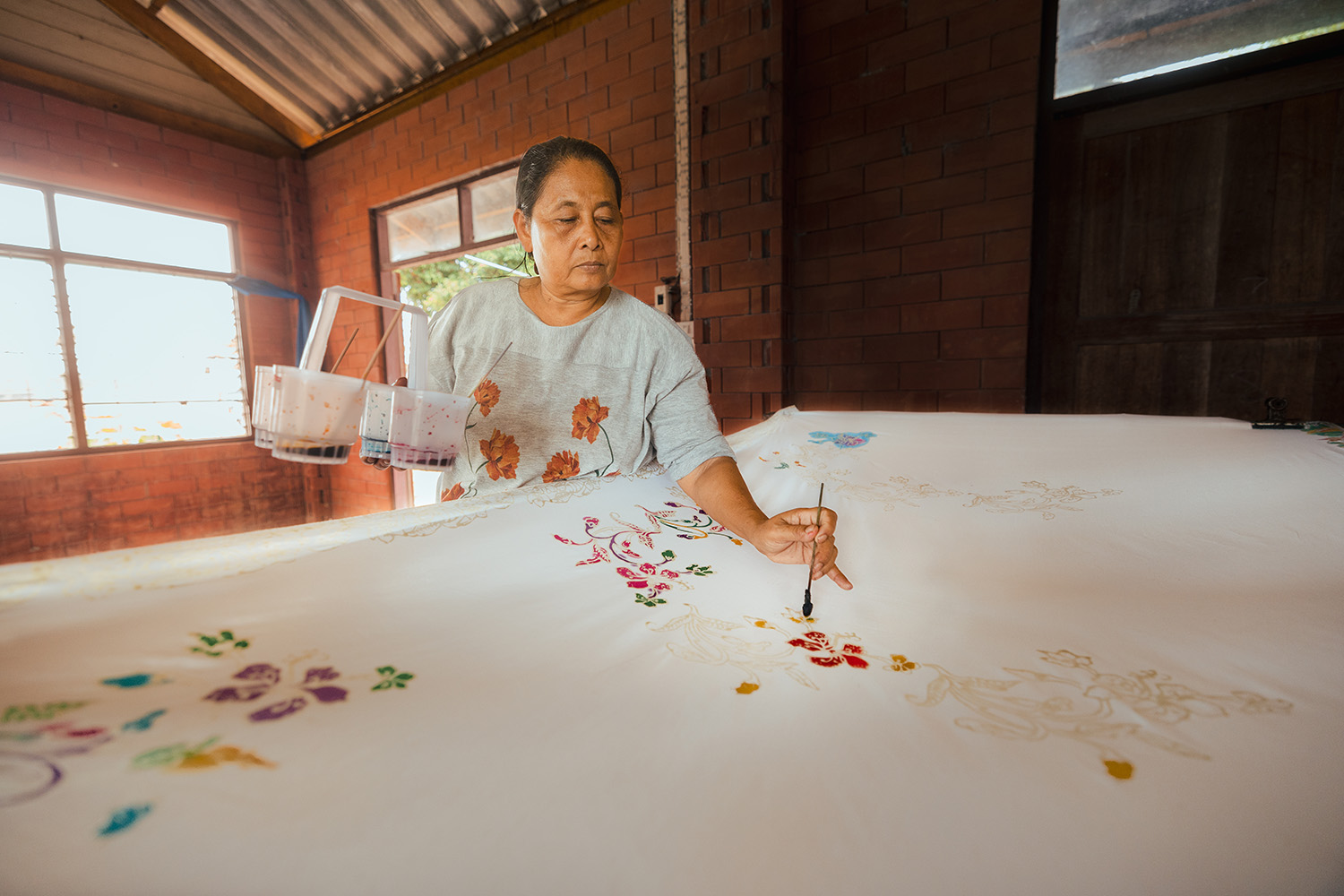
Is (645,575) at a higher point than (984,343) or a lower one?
lower

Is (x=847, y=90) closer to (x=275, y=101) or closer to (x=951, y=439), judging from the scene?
(x=951, y=439)

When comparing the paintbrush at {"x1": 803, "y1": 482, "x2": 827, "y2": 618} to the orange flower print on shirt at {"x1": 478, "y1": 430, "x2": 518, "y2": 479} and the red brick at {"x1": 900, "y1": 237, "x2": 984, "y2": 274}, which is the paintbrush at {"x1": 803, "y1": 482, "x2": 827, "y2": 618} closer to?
the orange flower print on shirt at {"x1": 478, "y1": 430, "x2": 518, "y2": 479}

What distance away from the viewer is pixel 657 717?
51 cm

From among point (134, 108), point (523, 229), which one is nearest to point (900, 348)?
point (523, 229)

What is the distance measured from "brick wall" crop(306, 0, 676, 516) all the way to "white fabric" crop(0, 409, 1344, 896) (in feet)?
7.28

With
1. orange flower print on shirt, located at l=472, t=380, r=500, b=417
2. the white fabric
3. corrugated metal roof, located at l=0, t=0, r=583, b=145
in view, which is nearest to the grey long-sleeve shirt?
orange flower print on shirt, located at l=472, t=380, r=500, b=417

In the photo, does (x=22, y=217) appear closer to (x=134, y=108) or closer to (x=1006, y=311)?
(x=134, y=108)

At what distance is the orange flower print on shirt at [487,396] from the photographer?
1315mm

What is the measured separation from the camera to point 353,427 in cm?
71

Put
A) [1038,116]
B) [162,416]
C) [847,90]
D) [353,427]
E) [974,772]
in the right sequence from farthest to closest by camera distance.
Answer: [162,416]
[847,90]
[1038,116]
[353,427]
[974,772]

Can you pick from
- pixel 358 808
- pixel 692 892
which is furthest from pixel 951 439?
pixel 358 808

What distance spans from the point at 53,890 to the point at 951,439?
160cm

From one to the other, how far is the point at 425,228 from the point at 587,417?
A: 3.29 meters

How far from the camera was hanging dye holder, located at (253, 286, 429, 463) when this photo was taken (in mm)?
637
